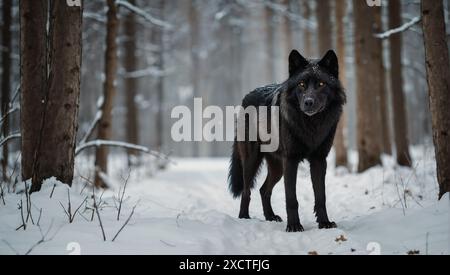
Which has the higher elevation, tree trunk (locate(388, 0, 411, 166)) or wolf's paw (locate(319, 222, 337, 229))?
tree trunk (locate(388, 0, 411, 166))

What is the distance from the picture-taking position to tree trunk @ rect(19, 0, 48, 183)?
459 cm

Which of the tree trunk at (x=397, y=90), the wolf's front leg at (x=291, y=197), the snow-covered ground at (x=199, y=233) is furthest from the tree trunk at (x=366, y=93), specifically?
the wolf's front leg at (x=291, y=197)

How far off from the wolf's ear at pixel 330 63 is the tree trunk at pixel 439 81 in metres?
1.03

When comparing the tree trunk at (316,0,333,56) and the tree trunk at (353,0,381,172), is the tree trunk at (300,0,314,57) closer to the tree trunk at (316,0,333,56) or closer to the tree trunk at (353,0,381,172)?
the tree trunk at (316,0,333,56)

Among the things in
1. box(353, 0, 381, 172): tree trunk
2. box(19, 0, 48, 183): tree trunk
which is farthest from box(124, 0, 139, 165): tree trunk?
box(19, 0, 48, 183): tree trunk

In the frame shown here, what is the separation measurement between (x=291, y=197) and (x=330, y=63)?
167cm

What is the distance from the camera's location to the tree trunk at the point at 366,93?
8906mm

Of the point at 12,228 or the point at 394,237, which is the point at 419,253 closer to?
the point at 394,237

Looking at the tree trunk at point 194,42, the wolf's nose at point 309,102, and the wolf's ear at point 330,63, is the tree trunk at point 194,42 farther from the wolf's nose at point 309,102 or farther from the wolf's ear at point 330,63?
the wolf's nose at point 309,102

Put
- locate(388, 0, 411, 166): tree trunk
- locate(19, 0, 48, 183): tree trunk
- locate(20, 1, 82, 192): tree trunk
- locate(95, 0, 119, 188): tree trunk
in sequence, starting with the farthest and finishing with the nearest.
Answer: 1. locate(388, 0, 411, 166): tree trunk
2. locate(95, 0, 119, 188): tree trunk
3. locate(19, 0, 48, 183): tree trunk
4. locate(20, 1, 82, 192): tree trunk

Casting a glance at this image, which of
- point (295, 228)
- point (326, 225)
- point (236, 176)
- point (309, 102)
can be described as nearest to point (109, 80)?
point (236, 176)

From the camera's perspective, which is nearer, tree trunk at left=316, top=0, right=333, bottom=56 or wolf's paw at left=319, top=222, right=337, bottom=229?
wolf's paw at left=319, top=222, right=337, bottom=229

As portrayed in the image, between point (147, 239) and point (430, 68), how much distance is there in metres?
3.62

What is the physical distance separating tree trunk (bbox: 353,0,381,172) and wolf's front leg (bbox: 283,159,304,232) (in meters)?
5.27
